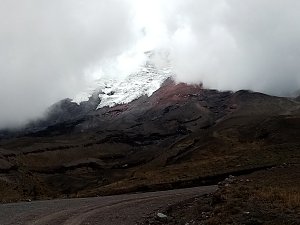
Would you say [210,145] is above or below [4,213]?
above

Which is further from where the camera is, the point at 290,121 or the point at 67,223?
the point at 290,121

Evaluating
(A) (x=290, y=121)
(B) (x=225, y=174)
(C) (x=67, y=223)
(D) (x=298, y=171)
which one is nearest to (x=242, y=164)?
(B) (x=225, y=174)

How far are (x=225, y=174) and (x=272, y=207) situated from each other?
1766 inches

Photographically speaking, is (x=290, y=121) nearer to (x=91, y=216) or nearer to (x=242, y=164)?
(x=242, y=164)

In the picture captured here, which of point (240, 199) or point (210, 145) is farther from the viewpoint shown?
point (210, 145)

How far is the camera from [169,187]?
64625 mm

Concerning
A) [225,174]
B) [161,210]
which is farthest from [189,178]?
[161,210]

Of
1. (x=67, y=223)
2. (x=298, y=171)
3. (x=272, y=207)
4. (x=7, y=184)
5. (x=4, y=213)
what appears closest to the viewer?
(x=272, y=207)

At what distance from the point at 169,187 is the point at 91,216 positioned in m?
35.0

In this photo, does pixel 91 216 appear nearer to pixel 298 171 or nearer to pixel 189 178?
pixel 298 171

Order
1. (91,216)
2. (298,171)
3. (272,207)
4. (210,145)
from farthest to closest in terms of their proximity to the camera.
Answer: (210,145) → (298,171) → (91,216) → (272,207)

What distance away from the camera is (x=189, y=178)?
69000 mm

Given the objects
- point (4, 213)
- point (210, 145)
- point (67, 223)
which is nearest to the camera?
point (67, 223)

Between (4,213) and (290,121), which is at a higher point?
(290,121)
